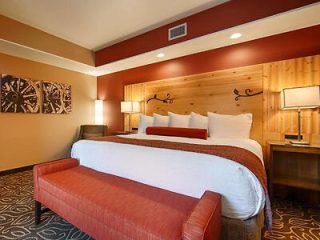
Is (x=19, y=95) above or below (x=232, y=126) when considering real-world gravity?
above

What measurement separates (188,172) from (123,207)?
1.79 ft

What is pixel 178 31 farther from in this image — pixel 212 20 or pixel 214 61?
pixel 214 61

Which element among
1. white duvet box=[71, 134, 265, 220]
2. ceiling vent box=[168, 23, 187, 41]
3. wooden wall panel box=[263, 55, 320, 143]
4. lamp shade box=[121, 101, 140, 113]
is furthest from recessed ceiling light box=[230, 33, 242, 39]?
lamp shade box=[121, 101, 140, 113]

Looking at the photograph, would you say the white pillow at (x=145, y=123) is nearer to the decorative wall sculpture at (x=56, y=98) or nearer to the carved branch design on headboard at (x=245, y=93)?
the carved branch design on headboard at (x=245, y=93)

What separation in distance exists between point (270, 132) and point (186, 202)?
6.74 ft

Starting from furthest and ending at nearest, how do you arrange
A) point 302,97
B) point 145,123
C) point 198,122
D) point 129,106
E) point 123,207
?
point 129,106 < point 145,123 < point 198,122 < point 302,97 < point 123,207

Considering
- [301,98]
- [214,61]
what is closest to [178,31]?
[214,61]

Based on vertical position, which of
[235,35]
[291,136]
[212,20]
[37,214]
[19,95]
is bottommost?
[37,214]

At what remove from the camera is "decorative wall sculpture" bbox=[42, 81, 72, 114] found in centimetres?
392

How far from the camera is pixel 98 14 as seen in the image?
109 inches

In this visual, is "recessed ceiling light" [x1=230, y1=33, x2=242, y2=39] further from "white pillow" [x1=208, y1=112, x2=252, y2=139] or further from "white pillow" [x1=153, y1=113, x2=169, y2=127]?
"white pillow" [x1=153, y1=113, x2=169, y2=127]

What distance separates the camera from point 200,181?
1367 millimetres

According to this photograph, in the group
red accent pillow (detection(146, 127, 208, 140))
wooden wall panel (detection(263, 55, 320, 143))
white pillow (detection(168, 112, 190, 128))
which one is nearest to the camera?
wooden wall panel (detection(263, 55, 320, 143))

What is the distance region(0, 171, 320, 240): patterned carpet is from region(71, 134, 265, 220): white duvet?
0.66 m
